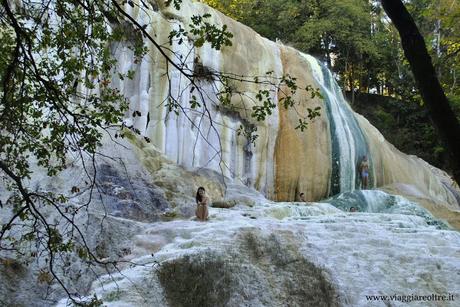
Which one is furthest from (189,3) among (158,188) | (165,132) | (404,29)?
(404,29)

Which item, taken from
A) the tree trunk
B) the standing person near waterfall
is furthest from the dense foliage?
the tree trunk

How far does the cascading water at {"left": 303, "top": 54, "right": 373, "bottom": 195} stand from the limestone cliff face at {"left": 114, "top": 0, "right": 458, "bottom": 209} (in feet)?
0.10

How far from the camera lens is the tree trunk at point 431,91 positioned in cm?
251

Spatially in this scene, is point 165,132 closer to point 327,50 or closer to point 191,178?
point 191,178

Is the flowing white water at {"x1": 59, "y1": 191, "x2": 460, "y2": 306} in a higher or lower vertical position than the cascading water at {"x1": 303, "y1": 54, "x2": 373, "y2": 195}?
lower

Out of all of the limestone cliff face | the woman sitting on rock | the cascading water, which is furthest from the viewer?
the cascading water

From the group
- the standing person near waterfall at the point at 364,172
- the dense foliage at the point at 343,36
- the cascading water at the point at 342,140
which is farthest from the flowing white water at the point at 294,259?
the dense foliage at the point at 343,36

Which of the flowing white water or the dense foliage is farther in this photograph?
the dense foliage

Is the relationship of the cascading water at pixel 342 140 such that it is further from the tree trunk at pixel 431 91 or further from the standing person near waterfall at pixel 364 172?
the tree trunk at pixel 431 91

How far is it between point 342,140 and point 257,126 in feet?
11.5

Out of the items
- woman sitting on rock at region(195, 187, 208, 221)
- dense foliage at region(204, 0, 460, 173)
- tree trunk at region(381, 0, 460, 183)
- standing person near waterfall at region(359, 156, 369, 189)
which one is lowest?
Answer: woman sitting on rock at region(195, 187, 208, 221)

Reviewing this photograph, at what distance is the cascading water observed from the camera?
1605 centimetres

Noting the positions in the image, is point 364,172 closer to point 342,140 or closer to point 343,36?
point 342,140

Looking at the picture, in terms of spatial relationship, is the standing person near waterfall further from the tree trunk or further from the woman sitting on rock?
the tree trunk
